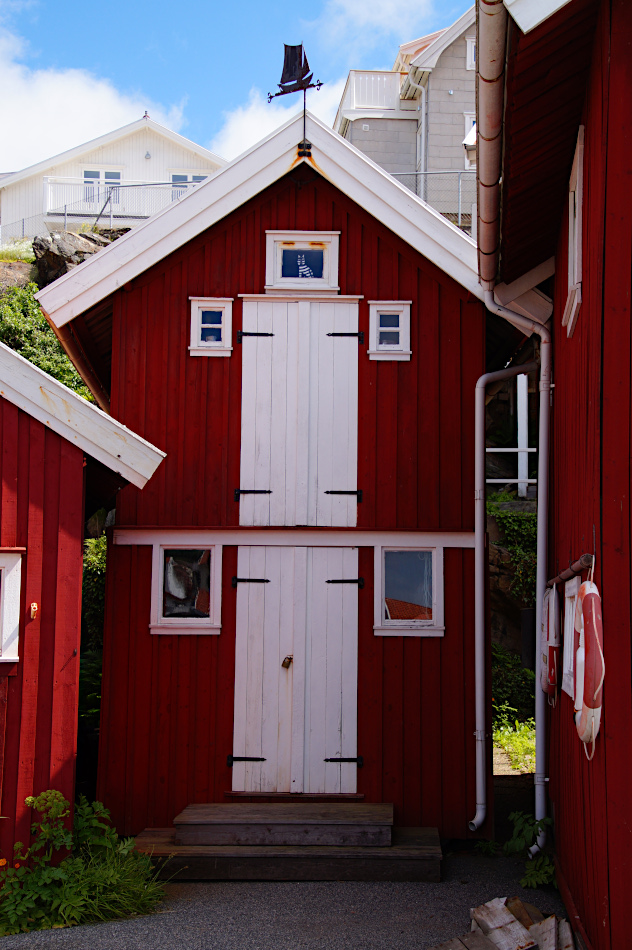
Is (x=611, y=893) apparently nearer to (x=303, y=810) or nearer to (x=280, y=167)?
(x=303, y=810)

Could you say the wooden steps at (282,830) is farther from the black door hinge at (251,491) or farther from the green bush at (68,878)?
the black door hinge at (251,491)

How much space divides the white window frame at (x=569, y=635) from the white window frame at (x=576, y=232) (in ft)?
5.50

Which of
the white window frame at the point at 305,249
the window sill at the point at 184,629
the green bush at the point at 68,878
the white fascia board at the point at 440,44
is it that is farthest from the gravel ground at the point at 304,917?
the white fascia board at the point at 440,44

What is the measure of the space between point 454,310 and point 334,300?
1121mm

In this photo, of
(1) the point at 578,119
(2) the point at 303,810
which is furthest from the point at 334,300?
(2) the point at 303,810

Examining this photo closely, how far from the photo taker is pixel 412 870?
6801mm

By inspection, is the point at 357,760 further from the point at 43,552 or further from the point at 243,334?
the point at 243,334

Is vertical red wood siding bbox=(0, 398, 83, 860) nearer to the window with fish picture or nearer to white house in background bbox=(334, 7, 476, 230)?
the window with fish picture

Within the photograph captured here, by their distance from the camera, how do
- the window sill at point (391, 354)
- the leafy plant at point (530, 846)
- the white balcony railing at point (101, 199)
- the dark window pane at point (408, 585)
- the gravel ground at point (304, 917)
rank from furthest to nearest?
the white balcony railing at point (101, 199)
the window sill at point (391, 354)
the dark window pane at point (408, 585)
the leafy plant at point (530, 846)
the gravel ground at point (304, 917)

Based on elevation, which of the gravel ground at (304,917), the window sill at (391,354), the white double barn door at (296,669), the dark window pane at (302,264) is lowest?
the gravel ground at (304,917)

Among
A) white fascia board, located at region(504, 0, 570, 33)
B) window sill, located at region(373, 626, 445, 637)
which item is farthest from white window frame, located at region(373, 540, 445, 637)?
white fascia board, located at region(504, 0, 570, 33)

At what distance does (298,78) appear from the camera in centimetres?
817

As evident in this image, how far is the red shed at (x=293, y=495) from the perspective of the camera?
7891mm

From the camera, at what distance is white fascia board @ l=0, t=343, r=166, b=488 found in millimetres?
6684
